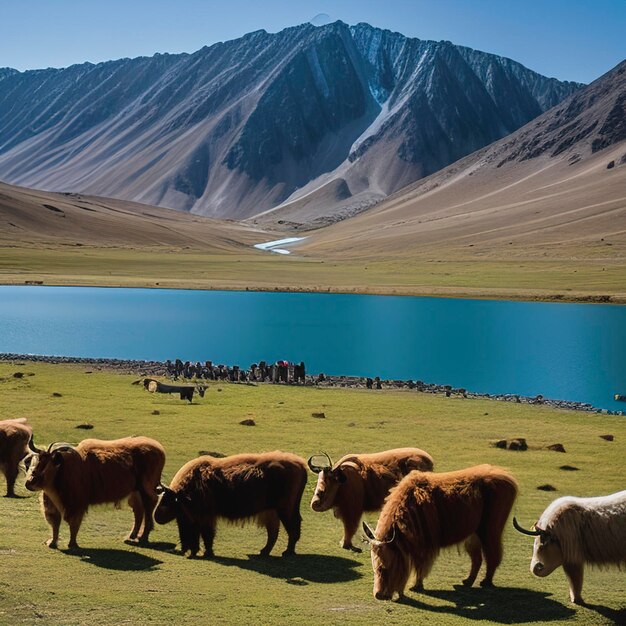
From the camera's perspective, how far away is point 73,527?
48.1 feet

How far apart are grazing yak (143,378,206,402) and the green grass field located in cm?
347

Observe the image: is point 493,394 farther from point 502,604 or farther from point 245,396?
point 502,604

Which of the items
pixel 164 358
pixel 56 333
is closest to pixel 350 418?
pixel 164 358

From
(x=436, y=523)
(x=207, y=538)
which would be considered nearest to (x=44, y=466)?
(x=207, y=538)

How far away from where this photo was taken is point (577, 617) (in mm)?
11625

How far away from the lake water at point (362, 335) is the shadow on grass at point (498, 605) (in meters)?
29.6

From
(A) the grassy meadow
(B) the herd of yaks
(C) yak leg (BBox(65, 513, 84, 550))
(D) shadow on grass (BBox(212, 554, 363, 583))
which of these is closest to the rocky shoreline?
(B) the herd of yaks

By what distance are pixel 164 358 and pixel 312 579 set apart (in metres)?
42.3

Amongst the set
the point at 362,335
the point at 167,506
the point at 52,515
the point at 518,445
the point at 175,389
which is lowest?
the point at 52,515

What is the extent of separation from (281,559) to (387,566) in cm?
271

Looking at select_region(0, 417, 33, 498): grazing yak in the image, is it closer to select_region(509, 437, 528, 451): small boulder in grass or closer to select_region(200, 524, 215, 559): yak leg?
select_region(200, 524, 215, 559): yak leg

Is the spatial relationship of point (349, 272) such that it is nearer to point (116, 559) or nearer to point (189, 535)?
point (189, 535)

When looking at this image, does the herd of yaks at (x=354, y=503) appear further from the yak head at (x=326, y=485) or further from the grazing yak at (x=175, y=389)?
the grazing yak at (x=175, y=389)

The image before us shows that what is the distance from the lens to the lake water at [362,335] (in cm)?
5072
